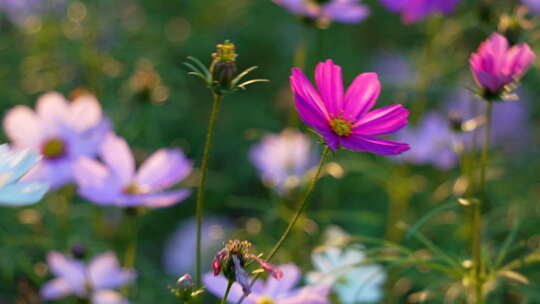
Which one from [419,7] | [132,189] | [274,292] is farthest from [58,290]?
[419,7]

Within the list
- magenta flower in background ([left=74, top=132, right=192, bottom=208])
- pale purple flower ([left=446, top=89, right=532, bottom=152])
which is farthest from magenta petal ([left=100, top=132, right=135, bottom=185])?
pale purple flower ([left=446, top=89, right=532, bottom=152])

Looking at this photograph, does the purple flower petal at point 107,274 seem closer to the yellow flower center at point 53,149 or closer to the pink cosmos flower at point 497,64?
the yellow flower center at point 53,149

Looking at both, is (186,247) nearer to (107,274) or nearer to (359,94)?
(107,274)

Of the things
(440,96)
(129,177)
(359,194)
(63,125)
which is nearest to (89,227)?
(63,125)

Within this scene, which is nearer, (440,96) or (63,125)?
(63,125)

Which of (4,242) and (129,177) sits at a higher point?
(129,177)

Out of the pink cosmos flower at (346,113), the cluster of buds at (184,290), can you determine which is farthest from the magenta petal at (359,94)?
the cluster of buds at (184,290)

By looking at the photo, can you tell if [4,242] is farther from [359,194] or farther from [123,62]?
[359,194]
